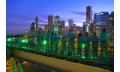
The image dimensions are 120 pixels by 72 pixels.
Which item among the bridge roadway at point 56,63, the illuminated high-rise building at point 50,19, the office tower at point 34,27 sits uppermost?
the illuminated high-rise building at point 50,19

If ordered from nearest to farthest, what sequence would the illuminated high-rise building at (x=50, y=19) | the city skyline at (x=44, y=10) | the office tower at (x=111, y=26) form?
1. the office tower at (x=111, y=26)
2. the city skyline at (x=44, y=10)
3. the illuminated high-rise building at (x=50, y=19)

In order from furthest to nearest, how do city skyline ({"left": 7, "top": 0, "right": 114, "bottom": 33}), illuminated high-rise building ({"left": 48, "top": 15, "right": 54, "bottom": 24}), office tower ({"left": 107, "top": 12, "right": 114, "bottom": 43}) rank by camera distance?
illuminated high-rise building ({"left": 48, "top": 15, "right": 54, "bottom": 24}), city skyline ({"left": 7, "top": 0, "right": 114, "bottom": 33}), office tower ({"left": 107, "top": 12, "right": 114, "bottom": 43})

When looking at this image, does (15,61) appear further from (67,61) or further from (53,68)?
(67,61)

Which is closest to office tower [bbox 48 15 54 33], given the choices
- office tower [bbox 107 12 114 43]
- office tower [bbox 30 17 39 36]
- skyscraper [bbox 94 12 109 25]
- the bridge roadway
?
office tower [bbox 30 17 39 36]

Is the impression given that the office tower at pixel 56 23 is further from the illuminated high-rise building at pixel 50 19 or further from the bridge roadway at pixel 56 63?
the bridge roadway at pixel 56 63

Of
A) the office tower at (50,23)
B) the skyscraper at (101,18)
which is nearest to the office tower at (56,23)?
the office tower at (50,23)

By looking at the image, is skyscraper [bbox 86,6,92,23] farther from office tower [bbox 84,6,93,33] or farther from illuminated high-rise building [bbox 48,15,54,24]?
illuminated high-rise building [bbox 48,15,54,24]

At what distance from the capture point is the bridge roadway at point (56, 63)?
5.78 feet

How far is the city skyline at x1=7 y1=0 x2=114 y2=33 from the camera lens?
5.86ft

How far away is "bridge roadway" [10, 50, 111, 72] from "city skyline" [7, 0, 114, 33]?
23cm

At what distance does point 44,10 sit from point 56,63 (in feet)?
1.56

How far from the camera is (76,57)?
1.83 metres

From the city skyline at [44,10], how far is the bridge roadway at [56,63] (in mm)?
228
